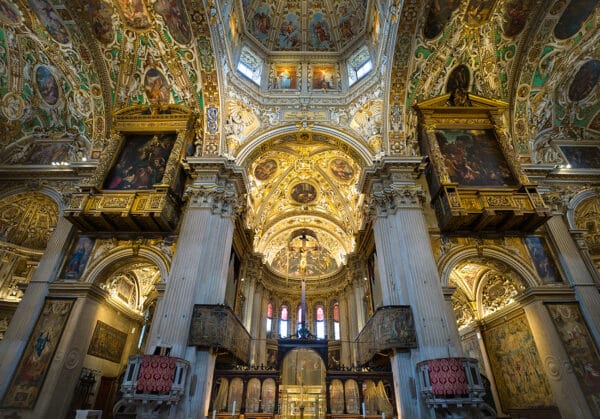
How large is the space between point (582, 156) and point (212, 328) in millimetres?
16752

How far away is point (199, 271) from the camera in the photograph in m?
10.4

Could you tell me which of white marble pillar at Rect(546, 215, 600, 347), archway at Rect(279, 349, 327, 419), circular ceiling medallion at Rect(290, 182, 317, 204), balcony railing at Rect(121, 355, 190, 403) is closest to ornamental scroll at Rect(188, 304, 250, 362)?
balcony railing at Rect(121, 355, 190, 403)

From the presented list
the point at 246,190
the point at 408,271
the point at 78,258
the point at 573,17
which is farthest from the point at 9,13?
the point at 573,17

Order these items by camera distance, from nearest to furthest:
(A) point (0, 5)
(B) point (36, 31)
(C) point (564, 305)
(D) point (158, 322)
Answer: (D) point (158, 322) → (C) point (564, 305) → (A) point (0, 5) → (B) point (36, 31)

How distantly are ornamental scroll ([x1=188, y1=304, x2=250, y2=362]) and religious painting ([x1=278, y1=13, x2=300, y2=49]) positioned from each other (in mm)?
14988

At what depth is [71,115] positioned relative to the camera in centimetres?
1394

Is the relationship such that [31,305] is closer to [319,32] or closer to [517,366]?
[517,366]

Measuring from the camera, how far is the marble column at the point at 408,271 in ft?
29.3

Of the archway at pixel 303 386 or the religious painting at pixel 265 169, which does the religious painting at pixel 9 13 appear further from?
the archway at pixel 303 386

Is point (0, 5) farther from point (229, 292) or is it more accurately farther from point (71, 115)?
point (229, 292)

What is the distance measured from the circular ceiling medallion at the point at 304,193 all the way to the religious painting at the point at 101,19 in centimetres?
1198

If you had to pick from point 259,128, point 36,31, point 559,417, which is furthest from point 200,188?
point 559,417

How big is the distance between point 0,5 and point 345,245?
813 inches

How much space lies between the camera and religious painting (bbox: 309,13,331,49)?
1762 centimetres
